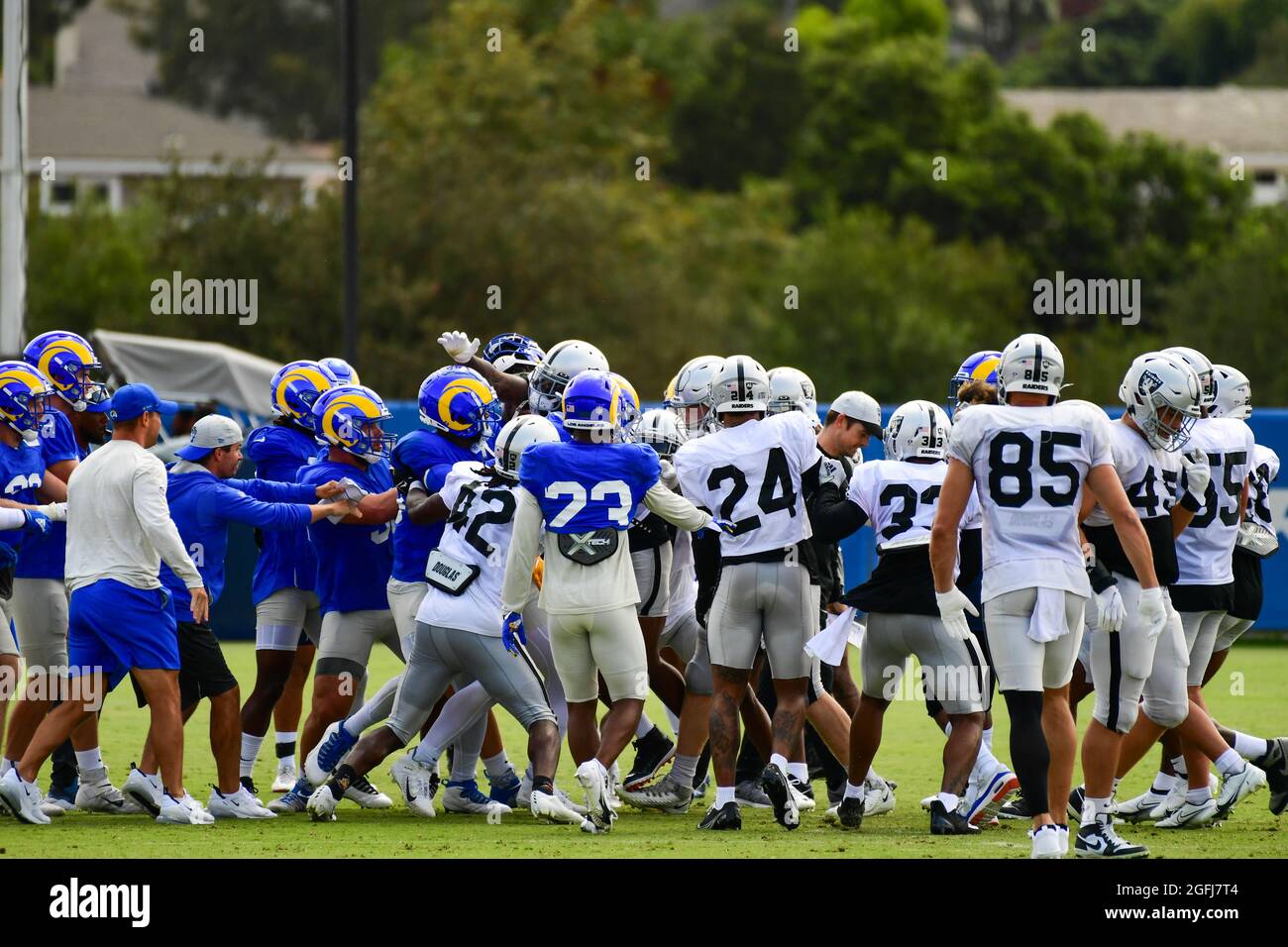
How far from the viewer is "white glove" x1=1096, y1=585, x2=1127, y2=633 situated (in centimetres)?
765

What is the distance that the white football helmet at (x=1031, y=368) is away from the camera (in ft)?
23.9

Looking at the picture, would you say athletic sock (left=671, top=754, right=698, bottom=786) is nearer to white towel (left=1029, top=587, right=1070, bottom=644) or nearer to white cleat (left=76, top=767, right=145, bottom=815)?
white towel (left=1029, top=587, right=1070, bottom=644)

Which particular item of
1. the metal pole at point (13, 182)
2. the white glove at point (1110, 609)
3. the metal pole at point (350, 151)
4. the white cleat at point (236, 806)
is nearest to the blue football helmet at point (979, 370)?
the white glove at point (1110, 609)

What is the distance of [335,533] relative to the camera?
9.05 meters

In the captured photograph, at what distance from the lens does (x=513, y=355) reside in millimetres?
10266

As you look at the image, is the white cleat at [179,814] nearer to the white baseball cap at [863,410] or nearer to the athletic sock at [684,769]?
the athletic sock at [684,769]

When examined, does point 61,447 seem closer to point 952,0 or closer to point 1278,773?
point 1278,773

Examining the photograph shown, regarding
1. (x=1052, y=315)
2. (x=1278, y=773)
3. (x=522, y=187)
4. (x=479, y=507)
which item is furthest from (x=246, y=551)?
(x=1052, y=315)

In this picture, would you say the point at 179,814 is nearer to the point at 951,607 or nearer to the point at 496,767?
the point at 496,767

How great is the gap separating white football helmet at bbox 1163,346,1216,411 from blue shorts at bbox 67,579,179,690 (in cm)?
437

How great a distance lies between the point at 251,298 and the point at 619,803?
19.7 meters

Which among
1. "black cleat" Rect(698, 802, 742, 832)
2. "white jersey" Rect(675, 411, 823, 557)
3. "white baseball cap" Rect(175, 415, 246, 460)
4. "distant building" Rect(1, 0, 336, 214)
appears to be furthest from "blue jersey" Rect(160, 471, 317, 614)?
"distant building" Rect(1, 0, 336, 214)

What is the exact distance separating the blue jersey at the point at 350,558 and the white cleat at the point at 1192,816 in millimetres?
3685

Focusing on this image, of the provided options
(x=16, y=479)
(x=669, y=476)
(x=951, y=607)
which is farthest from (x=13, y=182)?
(x=951, y=607)
